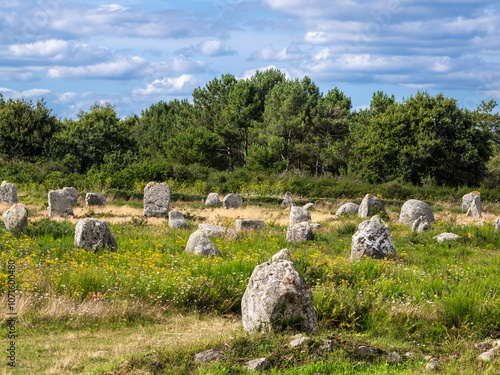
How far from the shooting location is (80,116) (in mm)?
63250

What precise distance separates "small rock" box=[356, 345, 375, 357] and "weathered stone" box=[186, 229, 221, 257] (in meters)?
6.34

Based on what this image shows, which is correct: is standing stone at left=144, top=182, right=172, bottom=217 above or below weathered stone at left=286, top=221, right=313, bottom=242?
above

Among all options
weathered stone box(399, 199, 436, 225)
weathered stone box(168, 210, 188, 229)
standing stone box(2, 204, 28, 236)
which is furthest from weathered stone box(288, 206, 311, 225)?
standing stone box(2, 204, 28, 236)

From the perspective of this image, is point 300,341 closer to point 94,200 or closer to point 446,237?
point 446,237

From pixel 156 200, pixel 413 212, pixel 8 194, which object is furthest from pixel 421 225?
pixel 8 194

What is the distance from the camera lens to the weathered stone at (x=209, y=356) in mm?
6239

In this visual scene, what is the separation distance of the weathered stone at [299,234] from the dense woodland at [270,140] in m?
23.9

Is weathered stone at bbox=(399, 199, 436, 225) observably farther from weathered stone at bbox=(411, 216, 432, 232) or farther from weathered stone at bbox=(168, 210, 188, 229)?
A: weathered stone at bbox=(168, 210, 188, 229)

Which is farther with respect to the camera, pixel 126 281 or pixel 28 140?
pixel 28 140

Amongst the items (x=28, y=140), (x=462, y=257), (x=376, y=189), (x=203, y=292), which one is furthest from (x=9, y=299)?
(x=28, y=140)

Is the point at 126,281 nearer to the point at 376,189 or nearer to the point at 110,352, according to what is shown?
the point at 110,352

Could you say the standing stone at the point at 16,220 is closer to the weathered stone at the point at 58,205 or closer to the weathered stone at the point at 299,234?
the weathered stone at the point at 58,205

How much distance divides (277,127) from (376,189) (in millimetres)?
18640

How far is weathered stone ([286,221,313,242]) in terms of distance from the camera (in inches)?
649
